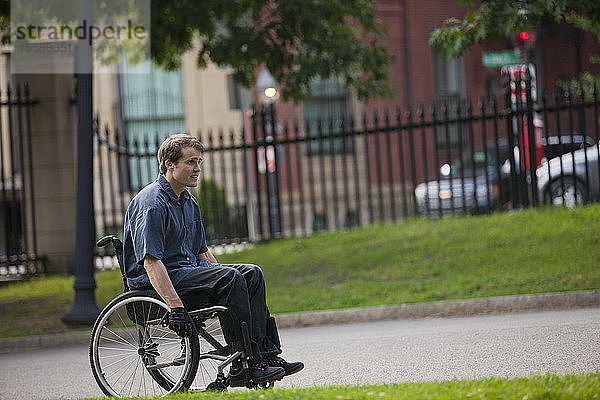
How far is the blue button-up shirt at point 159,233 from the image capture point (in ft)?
18.0

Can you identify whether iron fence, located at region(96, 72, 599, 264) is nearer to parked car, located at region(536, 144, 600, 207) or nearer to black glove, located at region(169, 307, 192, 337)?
parked car, located at region(536, 144, 600, 207)

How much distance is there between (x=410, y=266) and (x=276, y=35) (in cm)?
436

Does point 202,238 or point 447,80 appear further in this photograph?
point 447,80

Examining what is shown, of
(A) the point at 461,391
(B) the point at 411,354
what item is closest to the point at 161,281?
(A) the point at 461,391

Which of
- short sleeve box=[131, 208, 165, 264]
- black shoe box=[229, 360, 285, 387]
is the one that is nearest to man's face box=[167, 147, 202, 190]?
short sleeve box=[131, 208, 165, 264]

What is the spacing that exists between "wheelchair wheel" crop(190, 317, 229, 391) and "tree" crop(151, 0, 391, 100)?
8.12 meters

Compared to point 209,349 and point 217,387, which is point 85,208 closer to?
point 209,349

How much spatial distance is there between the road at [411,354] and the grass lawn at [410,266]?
81cm

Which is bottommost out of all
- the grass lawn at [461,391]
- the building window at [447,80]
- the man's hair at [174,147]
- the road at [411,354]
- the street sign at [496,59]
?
the road at [411,354]

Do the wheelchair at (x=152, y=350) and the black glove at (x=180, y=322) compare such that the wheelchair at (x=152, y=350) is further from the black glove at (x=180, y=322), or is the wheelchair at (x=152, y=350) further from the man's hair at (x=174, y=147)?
the man's hair at (x=174, y=147)

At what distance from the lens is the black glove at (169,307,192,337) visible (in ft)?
17.3

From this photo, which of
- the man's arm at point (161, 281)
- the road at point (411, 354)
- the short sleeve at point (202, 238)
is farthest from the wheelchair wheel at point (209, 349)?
the road at point (411, 354)

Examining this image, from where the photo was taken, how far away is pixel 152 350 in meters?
5.69

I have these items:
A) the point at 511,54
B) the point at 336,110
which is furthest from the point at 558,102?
the point at 336,110
